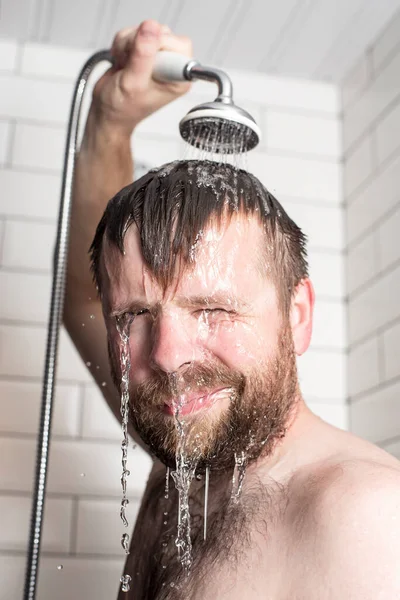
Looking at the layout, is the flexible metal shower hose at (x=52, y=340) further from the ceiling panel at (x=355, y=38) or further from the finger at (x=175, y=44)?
the ceiling panel at (x=355, y=38)

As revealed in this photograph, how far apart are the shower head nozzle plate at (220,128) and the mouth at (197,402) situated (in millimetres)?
354

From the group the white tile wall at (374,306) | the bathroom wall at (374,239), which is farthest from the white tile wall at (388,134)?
the white tile wall at (374,306)

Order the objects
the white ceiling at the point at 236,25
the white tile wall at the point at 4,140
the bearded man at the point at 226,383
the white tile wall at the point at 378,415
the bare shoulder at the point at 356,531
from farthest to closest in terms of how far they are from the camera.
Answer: the white tile wall at the point at 4,140 → the white ceiling at the point at 236,25 → the white tile wall at the point at 378,415 → the bearded man at the point at 226,383 → the bare shoulder at the point at 356,531

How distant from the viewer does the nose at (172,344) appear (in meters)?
0.86

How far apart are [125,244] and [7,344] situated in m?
0.91

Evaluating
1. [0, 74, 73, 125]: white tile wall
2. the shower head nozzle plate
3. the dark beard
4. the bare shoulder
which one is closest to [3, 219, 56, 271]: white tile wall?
[0, 74, 73, 125]: white tile wall

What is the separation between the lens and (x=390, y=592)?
0.70m

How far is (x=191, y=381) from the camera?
873 millimetres

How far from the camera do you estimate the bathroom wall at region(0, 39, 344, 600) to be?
1696 millimetres

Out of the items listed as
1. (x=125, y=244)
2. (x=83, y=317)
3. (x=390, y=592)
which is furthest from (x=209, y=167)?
(x=390, y=592)

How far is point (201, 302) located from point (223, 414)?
5.1 inches

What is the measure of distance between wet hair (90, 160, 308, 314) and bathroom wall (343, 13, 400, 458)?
2.41ft

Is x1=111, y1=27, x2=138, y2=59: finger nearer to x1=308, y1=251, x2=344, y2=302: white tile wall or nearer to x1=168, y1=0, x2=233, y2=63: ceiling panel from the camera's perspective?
x1=168, y1=0, x2=233, y2=63: ceiling panel

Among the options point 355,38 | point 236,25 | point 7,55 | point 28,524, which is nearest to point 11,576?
point 28,524
